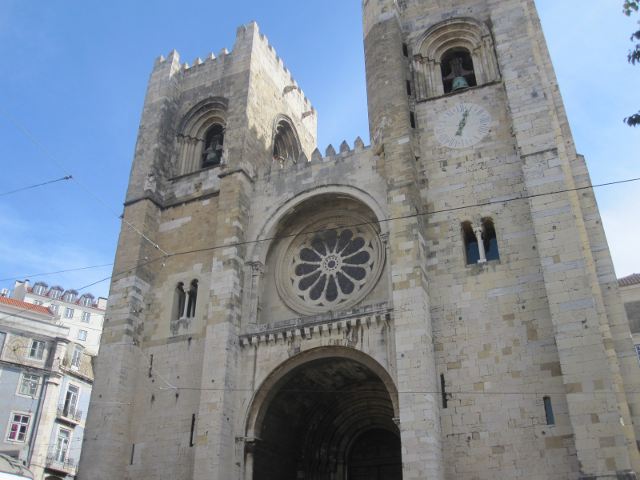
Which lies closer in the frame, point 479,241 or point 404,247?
point 404,247

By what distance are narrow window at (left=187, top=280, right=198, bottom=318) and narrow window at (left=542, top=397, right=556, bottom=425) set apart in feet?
27.7

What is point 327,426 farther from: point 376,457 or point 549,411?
point 549,411

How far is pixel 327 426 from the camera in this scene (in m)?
16.0

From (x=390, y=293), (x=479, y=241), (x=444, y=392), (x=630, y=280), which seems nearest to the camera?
(x=444, y=392)

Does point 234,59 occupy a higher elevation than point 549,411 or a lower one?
higher

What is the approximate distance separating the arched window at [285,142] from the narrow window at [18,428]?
1588 cm

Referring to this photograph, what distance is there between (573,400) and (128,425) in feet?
31.6

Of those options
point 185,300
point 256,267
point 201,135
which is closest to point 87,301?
point 201,135

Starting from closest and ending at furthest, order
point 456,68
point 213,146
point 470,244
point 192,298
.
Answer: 1. point 470,244
2. point 192,298
3. point 456,68
4. point 213,146

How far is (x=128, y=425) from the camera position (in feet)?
48.7

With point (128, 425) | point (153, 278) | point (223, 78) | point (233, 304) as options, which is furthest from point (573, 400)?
point (223, 78)

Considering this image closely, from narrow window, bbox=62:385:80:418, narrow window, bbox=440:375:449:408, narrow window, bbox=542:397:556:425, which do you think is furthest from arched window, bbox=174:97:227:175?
narrow window, bbox=62:385:80:418

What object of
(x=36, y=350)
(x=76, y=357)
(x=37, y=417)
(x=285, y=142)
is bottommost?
(x=37, y=417)

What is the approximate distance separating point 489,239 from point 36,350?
22096mm
